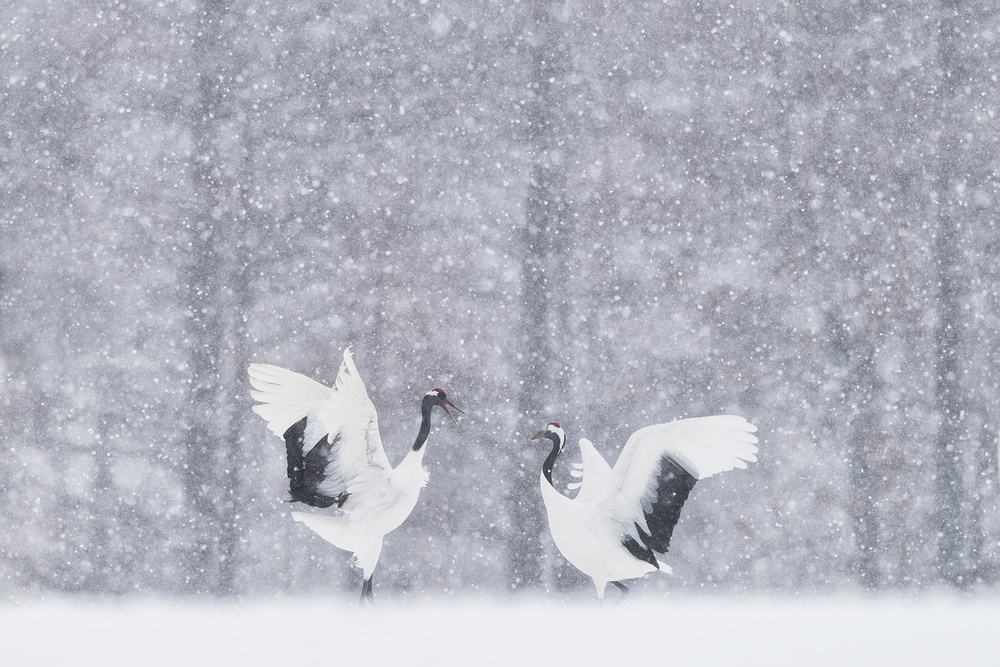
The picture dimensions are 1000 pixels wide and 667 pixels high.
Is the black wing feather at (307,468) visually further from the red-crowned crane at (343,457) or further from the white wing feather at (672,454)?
the white wing feather at (672,454)

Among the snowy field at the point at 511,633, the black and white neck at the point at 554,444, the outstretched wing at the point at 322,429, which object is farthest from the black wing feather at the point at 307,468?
the black and white neck at the point at 554,444

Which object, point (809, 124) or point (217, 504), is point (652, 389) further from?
point (217, 504)

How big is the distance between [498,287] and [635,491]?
44cm

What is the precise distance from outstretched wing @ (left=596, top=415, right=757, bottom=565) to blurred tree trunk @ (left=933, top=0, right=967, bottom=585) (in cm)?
45

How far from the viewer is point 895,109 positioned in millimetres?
1317

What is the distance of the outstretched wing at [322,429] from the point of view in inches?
44.7

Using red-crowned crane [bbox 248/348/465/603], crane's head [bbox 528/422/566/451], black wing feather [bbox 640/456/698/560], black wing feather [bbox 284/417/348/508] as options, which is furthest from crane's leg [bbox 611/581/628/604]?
black wing feather [bbox 284/417/348/508]

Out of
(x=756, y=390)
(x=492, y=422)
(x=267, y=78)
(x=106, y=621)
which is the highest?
(x=267, y=78)

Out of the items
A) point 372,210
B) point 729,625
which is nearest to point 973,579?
point 729,625

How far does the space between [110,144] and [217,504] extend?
695 mm

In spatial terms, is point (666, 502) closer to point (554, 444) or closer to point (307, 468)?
point (554, 444)

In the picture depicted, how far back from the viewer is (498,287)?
1309 millimetres

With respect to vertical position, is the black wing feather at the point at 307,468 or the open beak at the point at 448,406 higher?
the open beak at the point at 448,406

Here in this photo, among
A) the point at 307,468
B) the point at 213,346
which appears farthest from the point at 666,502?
the point at 213,346
